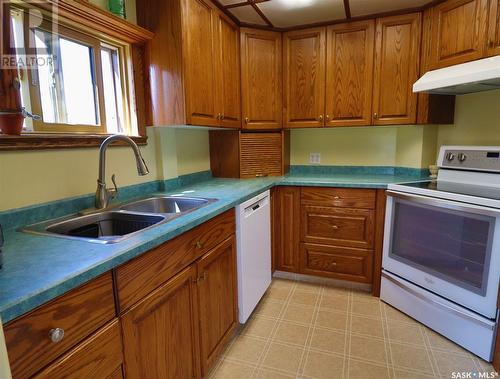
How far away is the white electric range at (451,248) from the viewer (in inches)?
60.7

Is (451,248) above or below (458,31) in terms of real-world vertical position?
below

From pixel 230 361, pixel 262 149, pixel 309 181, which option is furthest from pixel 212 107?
pixel 230 361

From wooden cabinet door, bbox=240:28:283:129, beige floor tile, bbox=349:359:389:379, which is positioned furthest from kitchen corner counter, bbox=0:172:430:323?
wooden cabinet door, bbox=240:28:283:129

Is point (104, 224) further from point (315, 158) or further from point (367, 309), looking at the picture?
point (315, 158)

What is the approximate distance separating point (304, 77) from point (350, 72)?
1.19 feet

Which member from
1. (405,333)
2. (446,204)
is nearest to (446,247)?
(446,204)

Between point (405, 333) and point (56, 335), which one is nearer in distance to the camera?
point (56, 335)

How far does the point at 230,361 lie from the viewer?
1.62m

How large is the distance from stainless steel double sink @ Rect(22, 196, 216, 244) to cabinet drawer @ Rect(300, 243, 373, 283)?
46.1 inches

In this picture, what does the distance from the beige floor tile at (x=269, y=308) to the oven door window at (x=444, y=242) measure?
0.89 m

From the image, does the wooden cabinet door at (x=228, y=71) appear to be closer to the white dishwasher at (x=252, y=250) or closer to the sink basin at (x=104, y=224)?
the white dishwasher at (x=252, y=250)

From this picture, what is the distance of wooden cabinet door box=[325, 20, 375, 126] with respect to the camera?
7.36 ft

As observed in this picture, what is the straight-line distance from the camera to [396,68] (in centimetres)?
219

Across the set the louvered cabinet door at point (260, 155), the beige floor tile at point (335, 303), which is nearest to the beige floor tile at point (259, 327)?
the beige floor tile at point (335, 303)
